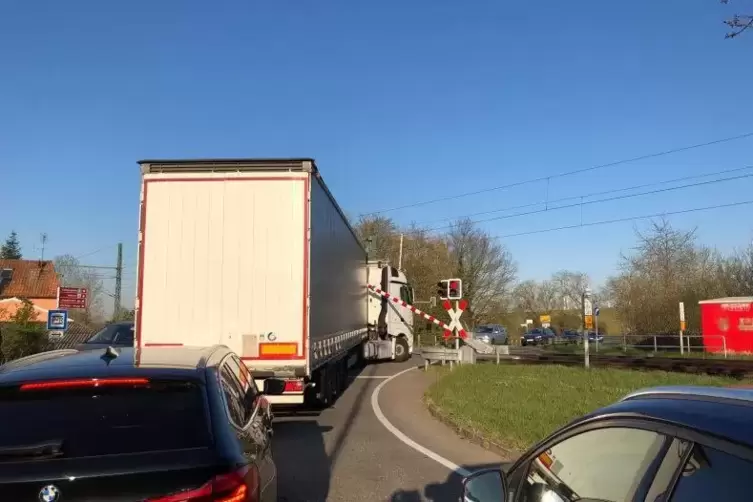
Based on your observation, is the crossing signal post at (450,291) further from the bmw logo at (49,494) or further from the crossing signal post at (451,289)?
the bmw logo at (49,494)

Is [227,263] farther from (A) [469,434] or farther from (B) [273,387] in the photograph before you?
(B) [273,387]

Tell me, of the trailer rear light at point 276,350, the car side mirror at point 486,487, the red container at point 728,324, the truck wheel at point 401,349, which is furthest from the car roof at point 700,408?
the red container at point 728,324

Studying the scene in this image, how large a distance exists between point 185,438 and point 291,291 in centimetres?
669

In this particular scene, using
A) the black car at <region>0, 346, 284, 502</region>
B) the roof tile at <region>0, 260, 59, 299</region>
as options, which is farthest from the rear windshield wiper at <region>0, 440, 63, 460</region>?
the roof tile at <region>0, 260, 59, 299</region>

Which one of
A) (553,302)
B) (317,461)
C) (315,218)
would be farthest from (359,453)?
(553,302)

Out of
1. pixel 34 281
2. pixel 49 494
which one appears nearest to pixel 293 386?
pixel 49 494

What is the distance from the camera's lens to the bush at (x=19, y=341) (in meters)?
21.2

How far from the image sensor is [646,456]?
222cm

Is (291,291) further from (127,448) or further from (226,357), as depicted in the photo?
(127,448)

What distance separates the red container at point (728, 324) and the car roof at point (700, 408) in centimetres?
3001

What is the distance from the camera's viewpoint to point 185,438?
126 inches

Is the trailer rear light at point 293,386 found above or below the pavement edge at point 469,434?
above

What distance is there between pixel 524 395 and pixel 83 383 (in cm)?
1018

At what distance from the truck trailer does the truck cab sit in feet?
40.3
